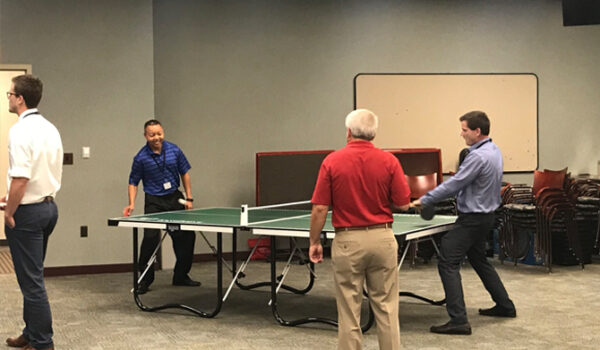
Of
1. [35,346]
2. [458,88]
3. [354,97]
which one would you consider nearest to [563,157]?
[458,88]

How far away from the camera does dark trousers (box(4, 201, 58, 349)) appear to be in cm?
490

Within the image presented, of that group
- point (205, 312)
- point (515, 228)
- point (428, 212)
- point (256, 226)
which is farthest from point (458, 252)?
point (515, 228)

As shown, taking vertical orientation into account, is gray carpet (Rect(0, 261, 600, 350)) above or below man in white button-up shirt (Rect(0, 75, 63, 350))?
below

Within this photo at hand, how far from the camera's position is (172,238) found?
7746mm

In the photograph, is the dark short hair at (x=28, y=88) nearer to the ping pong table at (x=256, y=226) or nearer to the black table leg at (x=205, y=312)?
the ping pong table at (x=256, y=226)

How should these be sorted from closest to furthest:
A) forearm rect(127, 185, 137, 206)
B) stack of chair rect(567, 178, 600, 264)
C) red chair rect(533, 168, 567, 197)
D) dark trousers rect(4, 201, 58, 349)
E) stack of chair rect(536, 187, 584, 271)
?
1. dark trousers rect(4, 201, 58, 349)
2. forearm rect(127, 185, 137, 206)
3. stack of chair rect(536, 187, 584, 271)
4. stack of chair rect(567, 178, 600, 264)
5. red chair rect(533, 168, 567, 197)

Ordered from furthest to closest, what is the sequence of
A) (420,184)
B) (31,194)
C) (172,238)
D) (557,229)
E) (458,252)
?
(420,184) → (557,229) → (172,238) → (458,252) → (31,194)

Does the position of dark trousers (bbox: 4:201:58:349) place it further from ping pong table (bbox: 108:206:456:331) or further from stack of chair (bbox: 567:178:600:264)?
stack of chair (bbox: 567:178:600:264)

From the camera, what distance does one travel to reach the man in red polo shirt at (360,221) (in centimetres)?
440

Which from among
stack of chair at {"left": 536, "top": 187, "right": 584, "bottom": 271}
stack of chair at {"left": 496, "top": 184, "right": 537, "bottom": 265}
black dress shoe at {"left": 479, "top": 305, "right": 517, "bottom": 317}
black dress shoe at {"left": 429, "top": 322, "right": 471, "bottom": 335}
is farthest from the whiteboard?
black dress shoe at {"left": 429, "top": 322, "right": 471, "bottom": 335}

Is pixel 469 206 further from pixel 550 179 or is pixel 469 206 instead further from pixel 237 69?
pixel 237 69

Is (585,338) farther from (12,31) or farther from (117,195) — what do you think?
(12,31)

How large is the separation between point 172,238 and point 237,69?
2.67m

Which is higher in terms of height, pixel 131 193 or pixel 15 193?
pixel 15 193
